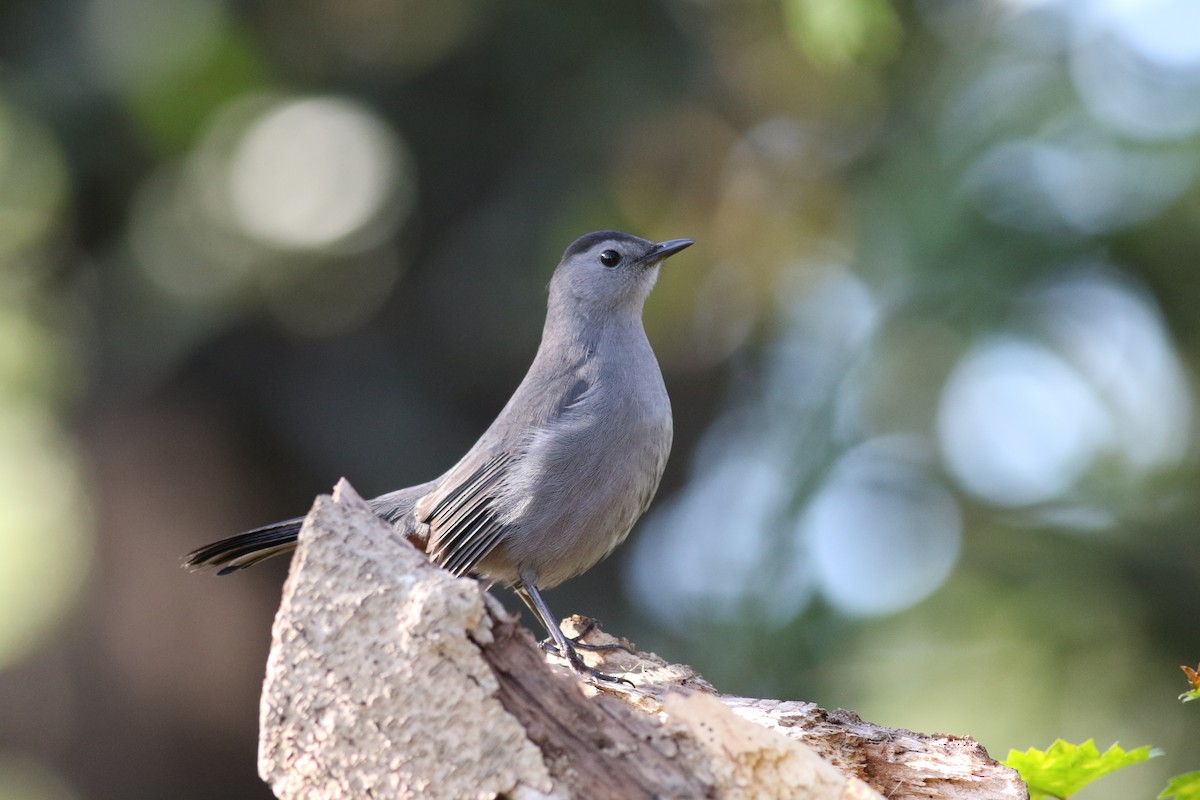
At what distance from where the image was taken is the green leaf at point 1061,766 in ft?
7.36

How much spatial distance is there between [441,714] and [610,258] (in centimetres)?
337

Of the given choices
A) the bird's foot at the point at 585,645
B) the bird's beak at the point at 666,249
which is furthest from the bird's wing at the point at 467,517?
the bird's beak at the point at 666,249

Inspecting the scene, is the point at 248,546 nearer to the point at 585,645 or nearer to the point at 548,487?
the point at 548,487

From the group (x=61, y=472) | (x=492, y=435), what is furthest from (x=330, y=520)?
(x=61, y=472)

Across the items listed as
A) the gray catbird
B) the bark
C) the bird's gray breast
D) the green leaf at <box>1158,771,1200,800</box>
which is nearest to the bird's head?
the gray catbird

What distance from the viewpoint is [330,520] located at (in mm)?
2523

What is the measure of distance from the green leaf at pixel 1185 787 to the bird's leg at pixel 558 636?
1.97 meters

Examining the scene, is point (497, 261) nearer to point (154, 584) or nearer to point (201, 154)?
point (201, 154)

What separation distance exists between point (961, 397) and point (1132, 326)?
3.19ft

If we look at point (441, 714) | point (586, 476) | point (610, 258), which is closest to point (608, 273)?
point (610, 258)

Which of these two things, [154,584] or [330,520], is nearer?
[330,520]

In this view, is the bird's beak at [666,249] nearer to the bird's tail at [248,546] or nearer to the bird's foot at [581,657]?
the bird's foot at [581,657]

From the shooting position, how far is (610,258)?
17.9 feet

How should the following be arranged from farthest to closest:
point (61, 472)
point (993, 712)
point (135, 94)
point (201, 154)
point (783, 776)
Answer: point (61, 472) < point (201, 154) < point (135, 94) < point (993, 712) < point (783, 776)
